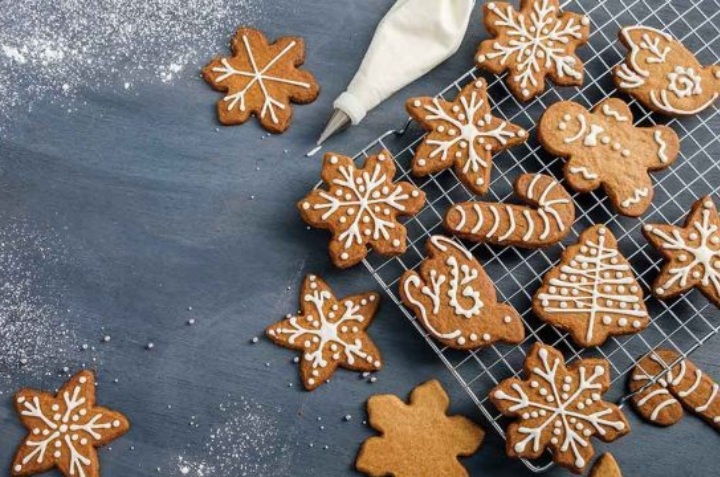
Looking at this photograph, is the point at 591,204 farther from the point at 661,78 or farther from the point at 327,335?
the point at 327,335

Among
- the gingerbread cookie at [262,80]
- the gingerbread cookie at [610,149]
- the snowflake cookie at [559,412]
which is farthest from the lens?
the gingerbread cookie at [262,80]

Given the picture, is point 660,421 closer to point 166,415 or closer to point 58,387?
point 166,415

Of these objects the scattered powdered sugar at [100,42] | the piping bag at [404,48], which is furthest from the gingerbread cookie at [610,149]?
the scattered powdered sugar at [100,42]

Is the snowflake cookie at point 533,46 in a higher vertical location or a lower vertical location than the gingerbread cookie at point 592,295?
higher

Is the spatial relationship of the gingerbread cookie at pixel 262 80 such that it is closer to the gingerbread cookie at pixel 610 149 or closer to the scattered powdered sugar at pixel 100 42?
the scattered powdered sugar at pixel 100 42

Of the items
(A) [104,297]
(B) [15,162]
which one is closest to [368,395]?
(A) [104,297]

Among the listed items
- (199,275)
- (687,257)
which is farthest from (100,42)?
(687,257)
